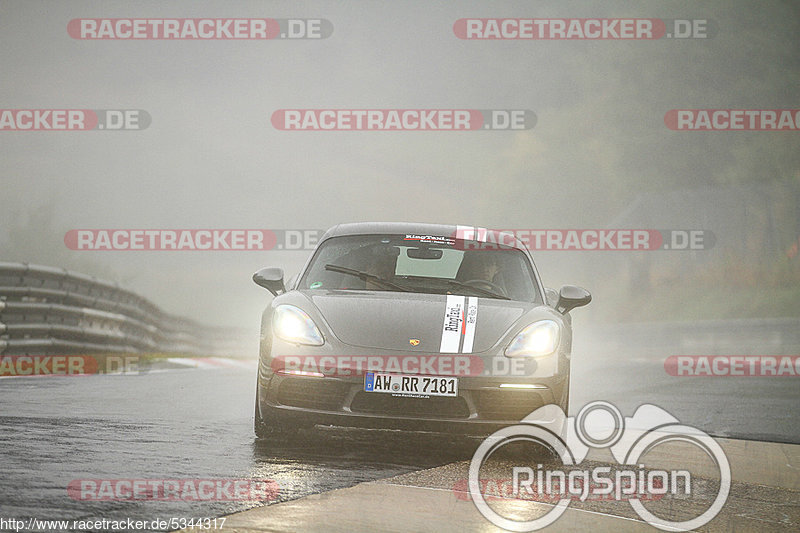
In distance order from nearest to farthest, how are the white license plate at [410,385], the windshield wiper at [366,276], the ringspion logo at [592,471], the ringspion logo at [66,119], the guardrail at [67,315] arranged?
the ringspion logo at [592,471], the white license plate at [410,385], the windshield wiper at [366,276], the guardrail at [67,315], the ringspion logo at [66,119]

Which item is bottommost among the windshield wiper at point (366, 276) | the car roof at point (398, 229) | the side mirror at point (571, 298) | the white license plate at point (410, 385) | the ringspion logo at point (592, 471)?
the ringspion logo at point (592, 471)

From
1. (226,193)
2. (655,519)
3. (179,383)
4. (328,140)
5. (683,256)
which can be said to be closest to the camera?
(655,519)

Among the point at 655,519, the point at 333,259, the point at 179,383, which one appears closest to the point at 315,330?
the point at 333,259

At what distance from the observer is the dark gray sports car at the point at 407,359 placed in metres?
5.74

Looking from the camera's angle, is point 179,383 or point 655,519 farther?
point 179,383

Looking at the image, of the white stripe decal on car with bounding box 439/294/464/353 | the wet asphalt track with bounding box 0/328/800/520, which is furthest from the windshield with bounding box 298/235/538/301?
the wet asphalt track with bounding box 0/328/800/520

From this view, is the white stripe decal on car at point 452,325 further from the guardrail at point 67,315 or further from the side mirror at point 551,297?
the guardrail at point 67,315

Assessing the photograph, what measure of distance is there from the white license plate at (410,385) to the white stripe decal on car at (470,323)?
0.77 feet

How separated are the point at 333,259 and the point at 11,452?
8.86ft

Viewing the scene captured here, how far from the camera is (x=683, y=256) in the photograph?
47250 millimetres

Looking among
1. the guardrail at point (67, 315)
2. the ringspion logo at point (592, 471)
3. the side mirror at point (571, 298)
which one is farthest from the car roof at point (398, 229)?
the guardrail at point (67, 315)

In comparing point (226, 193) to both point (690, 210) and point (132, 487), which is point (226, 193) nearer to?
point (690, 210)

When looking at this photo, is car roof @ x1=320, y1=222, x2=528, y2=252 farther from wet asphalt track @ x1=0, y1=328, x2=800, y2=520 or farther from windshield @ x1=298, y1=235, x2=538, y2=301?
wet asphalt track @ x1=0, y1=328, x2=800, y2=520

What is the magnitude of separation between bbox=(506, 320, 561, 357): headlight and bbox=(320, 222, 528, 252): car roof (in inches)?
55.8
